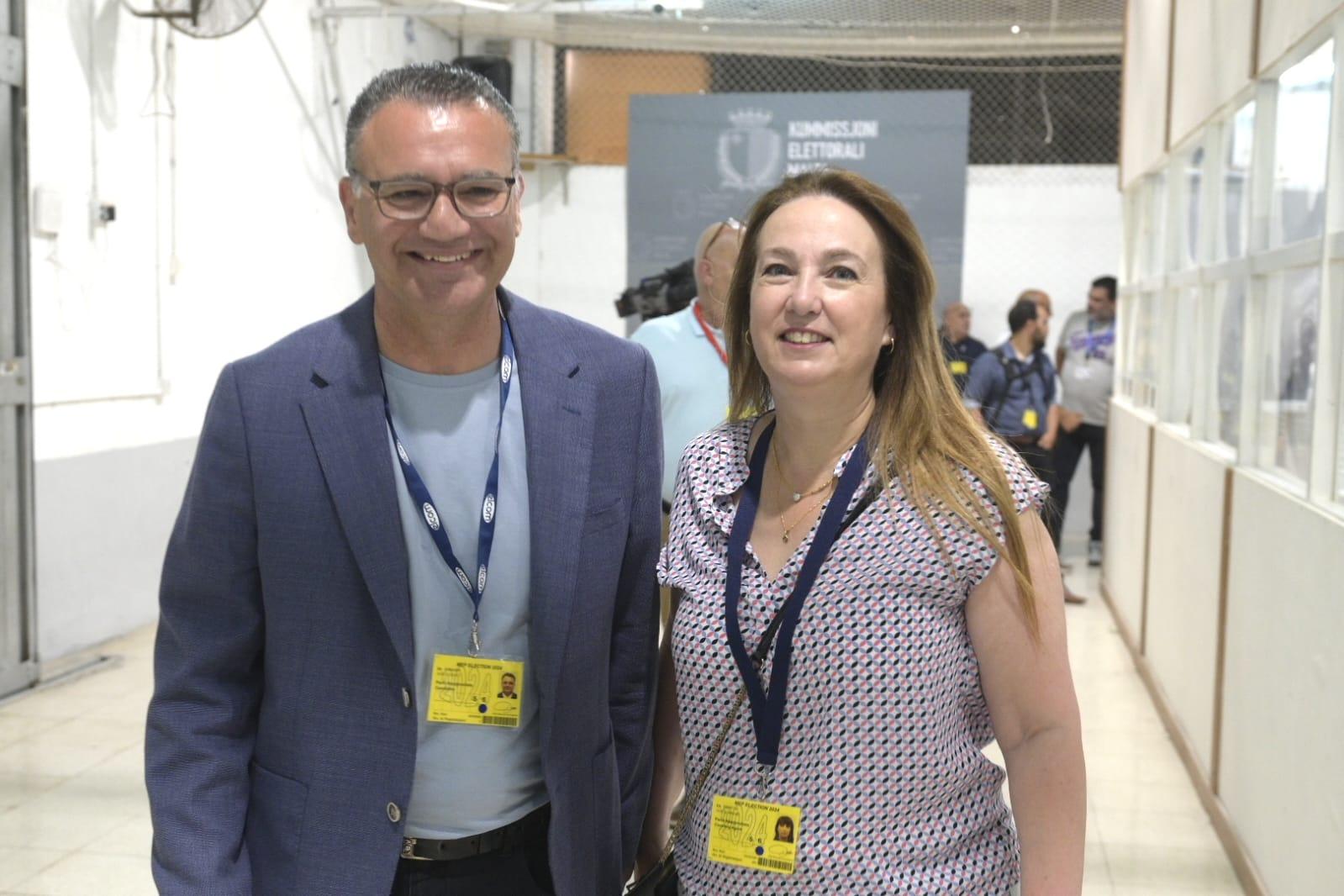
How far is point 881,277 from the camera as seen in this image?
1.50 meters

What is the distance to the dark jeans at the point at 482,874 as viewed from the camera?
1508mm

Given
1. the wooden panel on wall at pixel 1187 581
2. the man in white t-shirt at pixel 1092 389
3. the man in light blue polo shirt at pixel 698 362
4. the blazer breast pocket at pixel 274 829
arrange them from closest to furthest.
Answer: the blazer breast pocket at pixel 274 829 → the man in light blue polo shirt at pixel 698 362 → the wooden panel on wall at pixel 1187 581 → the man in white t-shirt at pixel 1092 389

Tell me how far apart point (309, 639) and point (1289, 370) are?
9.68 feet

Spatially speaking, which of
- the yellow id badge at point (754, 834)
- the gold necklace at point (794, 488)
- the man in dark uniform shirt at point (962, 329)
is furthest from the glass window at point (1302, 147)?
the man in dark uniform shirt at point (962, 329)

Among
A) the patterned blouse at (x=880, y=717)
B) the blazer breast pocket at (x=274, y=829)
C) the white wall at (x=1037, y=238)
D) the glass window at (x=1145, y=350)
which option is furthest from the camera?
the white wall at (x=1037, y=238)

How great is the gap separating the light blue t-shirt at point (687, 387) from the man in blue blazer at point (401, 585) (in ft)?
7.07

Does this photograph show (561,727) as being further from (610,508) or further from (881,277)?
(881,277)

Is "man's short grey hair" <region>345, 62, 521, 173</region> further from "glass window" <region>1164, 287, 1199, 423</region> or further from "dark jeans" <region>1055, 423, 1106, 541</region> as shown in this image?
"dark jeans" <region>1055, 423, 1106, 541</region>

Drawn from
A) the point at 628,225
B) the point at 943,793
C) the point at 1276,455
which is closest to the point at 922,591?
the point at 943,793

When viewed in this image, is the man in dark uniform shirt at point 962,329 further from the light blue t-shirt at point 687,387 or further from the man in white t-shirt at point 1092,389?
the light blue t-shirt at point 687,387

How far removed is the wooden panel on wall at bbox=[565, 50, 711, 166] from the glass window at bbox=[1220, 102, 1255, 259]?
20.4 ft

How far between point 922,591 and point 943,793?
0.23 metres

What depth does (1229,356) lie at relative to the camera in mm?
4469

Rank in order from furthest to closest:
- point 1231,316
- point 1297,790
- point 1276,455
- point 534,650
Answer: point 1231,316 < point 1276,455 < point 1297,790 < point 534,650
